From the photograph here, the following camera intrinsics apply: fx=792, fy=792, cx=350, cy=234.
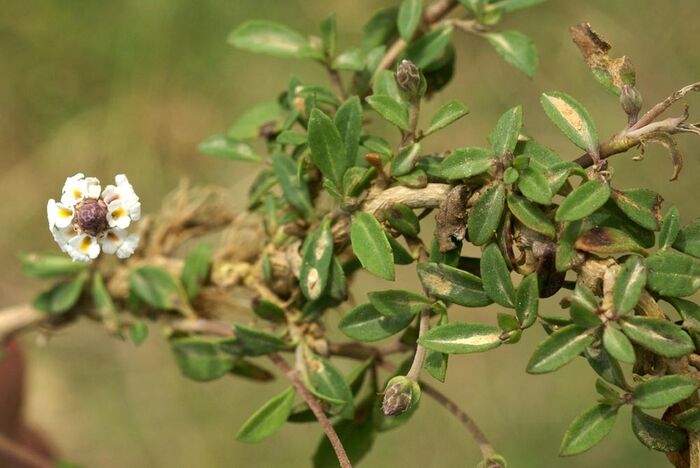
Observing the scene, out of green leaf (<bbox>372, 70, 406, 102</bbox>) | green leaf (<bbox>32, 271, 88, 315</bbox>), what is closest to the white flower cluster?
green leaf (<bbox>372, 70, 406, 102</bbox>)

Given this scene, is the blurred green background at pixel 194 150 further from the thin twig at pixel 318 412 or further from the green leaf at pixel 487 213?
the green leaf at pixel 487 213

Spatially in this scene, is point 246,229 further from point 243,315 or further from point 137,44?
point 137,44

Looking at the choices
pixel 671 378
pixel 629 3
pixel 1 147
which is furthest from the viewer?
pixel 1 147

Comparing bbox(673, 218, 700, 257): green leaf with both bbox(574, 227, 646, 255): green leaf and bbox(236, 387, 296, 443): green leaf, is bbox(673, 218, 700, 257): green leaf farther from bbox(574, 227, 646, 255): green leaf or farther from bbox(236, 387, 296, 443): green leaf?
bbox(236, 387, 296, 443): green leaf

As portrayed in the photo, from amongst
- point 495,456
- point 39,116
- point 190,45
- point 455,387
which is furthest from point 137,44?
point 495,456

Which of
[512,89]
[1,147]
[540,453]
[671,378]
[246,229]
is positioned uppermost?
[671,378]

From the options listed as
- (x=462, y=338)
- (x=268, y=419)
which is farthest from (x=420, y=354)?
(x=268, y=419)

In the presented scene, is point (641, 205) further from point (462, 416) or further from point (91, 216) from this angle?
point (91, 216)
